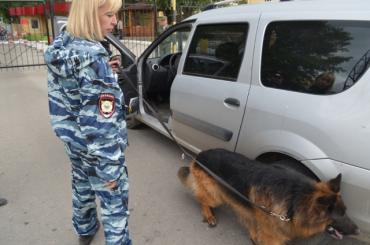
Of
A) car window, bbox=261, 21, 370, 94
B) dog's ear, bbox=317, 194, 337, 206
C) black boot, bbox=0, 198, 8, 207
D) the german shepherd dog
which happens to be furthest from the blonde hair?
black boot, bbox=0, 198, 8, 207

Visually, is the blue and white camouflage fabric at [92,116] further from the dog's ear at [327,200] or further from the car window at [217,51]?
the car window at [217,51]

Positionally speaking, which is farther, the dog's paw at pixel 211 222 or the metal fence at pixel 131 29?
the metal fence at pixel 131 29

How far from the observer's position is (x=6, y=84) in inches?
391

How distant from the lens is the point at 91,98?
1.95 metres

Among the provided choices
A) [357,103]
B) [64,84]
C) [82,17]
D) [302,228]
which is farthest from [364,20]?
[64,84]

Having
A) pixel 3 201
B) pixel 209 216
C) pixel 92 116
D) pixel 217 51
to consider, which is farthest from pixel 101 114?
pixel 3 201

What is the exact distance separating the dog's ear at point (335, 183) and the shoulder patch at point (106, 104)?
55.4 inches

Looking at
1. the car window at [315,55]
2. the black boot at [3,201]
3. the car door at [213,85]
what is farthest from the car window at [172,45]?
the black boot at [3,201]

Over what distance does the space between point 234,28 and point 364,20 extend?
4.01 ft

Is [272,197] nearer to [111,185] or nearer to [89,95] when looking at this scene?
[111,185]

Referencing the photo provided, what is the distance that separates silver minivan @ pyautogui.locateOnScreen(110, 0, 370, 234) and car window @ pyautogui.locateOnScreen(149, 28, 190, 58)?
1324mm

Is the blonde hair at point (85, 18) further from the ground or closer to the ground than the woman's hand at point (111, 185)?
further from the ground

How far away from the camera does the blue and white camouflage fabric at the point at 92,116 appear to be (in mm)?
1948

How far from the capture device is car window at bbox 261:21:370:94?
2314 mm
